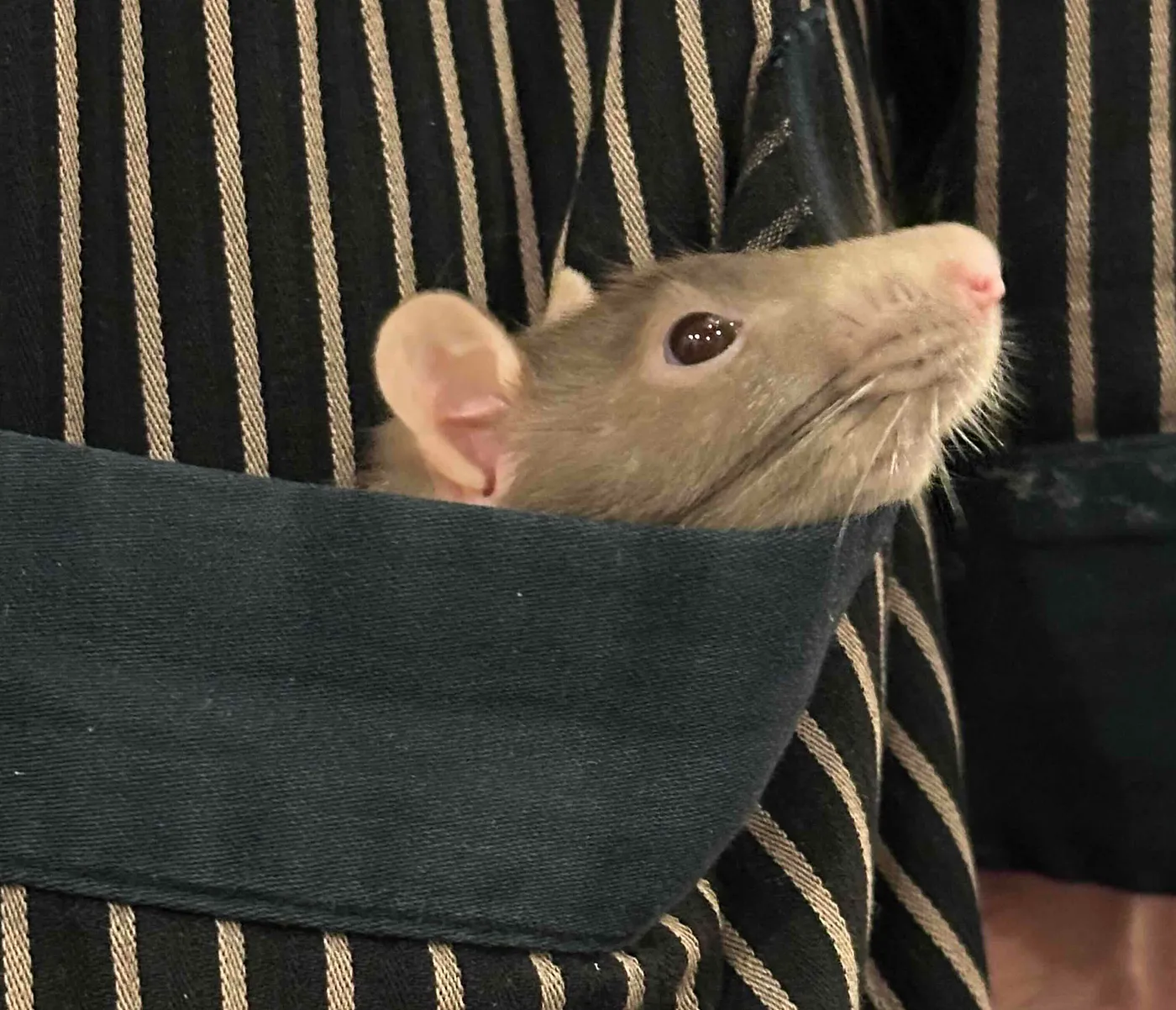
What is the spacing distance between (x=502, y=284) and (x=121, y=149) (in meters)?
0.35

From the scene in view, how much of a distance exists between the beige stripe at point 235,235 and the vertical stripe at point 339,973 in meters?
0.50

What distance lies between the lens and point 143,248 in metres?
1.03

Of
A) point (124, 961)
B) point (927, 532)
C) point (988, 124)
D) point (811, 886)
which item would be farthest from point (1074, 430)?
point (124, 961)

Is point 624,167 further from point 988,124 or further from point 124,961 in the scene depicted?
point 124,961

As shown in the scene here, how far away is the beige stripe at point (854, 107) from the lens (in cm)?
100

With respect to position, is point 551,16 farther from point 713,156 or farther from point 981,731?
point 981,731

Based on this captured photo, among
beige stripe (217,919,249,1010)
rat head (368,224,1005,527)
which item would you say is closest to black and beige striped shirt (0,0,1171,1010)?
rat head (368,224,1005,527)

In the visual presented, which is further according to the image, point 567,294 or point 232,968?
point 567,294

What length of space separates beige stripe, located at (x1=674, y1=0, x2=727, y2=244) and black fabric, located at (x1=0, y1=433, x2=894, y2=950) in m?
0.44

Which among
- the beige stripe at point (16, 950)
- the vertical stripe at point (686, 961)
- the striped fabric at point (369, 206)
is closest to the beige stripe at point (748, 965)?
the vertical stripe at point (686, 961)

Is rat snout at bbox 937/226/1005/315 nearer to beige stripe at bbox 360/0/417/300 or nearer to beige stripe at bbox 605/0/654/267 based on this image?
beige stripe at bbox 605/0/654/267

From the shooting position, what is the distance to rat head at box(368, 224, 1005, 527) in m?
0.80

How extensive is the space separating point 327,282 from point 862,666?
556 mm

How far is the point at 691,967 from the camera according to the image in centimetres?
68
